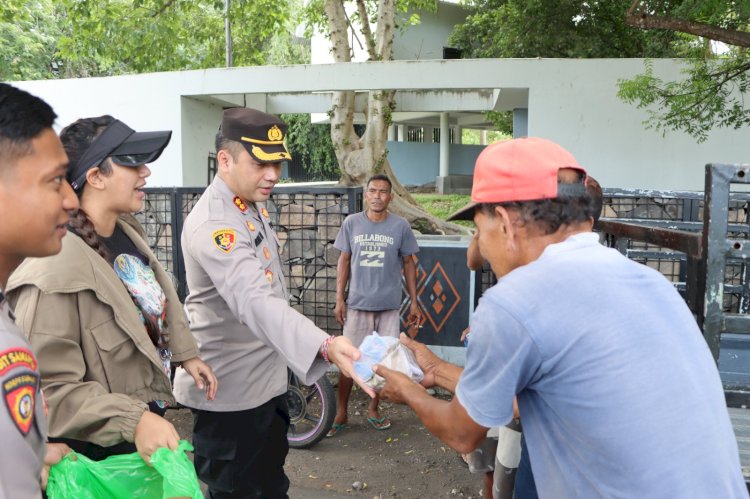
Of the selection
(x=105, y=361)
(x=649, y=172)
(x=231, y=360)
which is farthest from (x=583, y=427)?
(x=649, y=172)

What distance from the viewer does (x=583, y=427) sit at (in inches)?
53.0

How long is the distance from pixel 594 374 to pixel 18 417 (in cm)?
105

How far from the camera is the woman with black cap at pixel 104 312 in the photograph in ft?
5.76

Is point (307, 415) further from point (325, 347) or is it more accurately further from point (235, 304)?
point (325, 347)

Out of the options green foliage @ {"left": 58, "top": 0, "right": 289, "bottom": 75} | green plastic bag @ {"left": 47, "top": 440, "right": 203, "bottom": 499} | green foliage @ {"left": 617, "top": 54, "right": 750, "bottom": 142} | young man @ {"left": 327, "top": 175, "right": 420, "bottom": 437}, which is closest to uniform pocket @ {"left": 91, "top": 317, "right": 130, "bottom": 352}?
green plastic bag @ {"left": 47, "top": 440, "right": 203, "bottom": 499}

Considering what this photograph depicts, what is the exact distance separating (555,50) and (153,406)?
11952mm

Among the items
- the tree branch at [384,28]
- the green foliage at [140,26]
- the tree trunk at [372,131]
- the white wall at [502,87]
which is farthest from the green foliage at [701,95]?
the green foliage at [140,26]

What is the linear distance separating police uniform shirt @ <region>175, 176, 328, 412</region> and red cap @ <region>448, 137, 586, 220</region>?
38.8 inches

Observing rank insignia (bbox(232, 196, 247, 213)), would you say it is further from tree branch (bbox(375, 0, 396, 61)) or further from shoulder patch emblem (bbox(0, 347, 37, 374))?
tree branch (bbox(375, 0, 396, 61))

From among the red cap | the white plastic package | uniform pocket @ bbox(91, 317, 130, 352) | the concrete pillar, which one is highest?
the concrete pillar

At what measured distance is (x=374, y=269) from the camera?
17.1ft

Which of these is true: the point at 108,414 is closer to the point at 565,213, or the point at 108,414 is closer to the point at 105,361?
the point at 105,361

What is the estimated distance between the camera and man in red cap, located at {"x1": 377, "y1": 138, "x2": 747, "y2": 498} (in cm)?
130

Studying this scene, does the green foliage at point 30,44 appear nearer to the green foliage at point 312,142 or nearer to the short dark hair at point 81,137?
the green foliage at point 312,142
